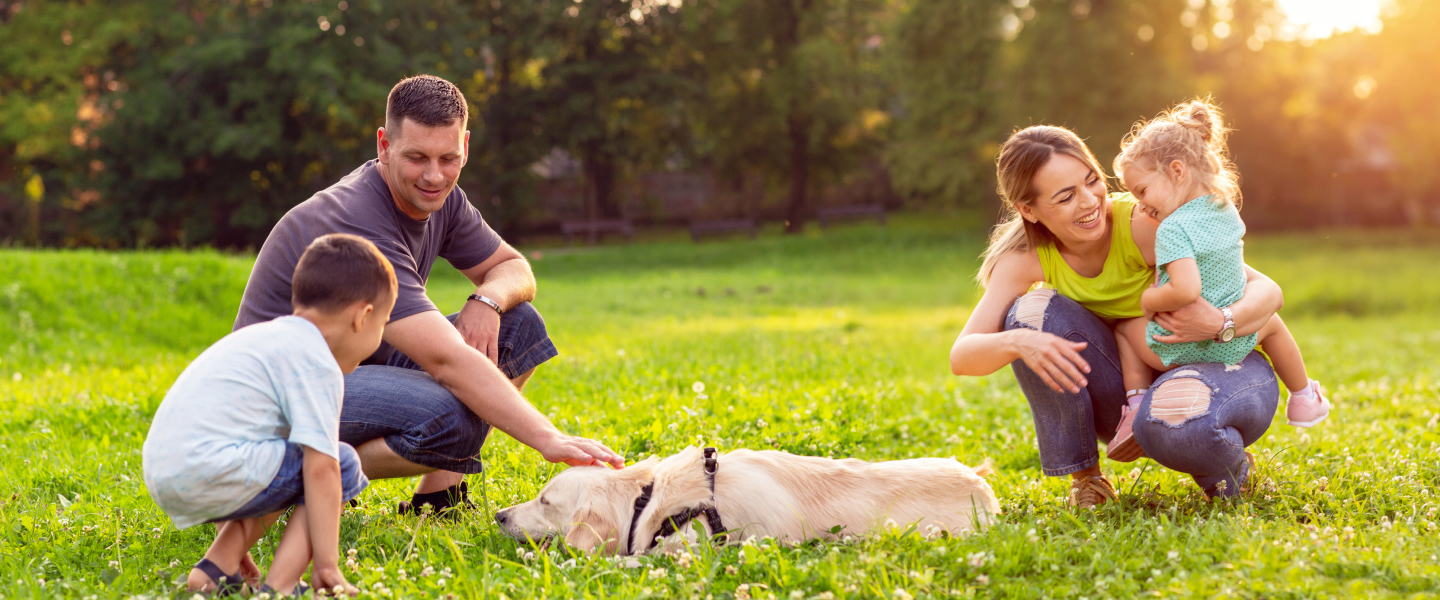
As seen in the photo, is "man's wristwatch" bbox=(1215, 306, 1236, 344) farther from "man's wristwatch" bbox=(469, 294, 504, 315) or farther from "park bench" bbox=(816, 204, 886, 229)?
"park bench" bbox=(816, 204, 886, 229)

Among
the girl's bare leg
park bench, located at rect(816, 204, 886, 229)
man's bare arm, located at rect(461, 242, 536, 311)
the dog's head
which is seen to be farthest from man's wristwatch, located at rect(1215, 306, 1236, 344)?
park bench, located at rect(816, 204, 886, 229)

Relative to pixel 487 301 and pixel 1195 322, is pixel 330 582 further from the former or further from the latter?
pixel 1195 322

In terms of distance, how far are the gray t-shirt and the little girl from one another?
2.93m

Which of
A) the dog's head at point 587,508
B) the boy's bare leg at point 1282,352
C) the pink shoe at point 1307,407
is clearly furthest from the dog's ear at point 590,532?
the pink shoe at point 1307,407

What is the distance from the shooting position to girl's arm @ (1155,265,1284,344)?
3.73 m

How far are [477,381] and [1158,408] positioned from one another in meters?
2.70

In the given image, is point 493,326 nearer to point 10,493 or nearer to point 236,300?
point 10,493

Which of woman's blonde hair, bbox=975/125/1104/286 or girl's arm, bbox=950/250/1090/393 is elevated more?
woman's blonde hair, bbox=975/125/1104/286

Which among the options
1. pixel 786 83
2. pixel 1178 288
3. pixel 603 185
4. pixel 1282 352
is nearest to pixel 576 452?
pixel 1178 288

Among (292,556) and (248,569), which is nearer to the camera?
(292,556)

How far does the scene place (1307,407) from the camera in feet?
13.6

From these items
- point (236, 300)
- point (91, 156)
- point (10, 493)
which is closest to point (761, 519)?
point (10, 493)

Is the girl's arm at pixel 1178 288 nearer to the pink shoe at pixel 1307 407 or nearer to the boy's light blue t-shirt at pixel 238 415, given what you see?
the pink shoe at pixel 1307 407

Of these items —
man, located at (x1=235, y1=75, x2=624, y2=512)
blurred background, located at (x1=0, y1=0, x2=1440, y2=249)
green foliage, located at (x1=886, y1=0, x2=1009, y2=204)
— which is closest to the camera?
man, located at (x1=235, y1=75, x2=624, y2=512)
